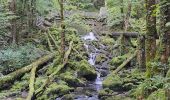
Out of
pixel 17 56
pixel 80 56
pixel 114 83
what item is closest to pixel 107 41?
pixel 80 56

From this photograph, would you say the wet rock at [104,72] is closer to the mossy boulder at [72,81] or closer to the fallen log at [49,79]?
the fallen log at [49,79]

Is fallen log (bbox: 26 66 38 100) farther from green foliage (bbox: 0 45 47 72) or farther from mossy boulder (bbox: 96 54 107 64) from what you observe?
mossy boulder (bbox: 96 54 107 64)

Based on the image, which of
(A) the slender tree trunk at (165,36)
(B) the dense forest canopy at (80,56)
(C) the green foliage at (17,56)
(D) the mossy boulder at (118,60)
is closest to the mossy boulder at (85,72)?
(B) the dense forest canopy at (80,56)

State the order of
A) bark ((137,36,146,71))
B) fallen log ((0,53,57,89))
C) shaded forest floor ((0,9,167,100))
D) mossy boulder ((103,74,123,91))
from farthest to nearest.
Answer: fallen log ((0,53,57,89))
mossy boulder ((103,74,123,91))
bark ((137,36,146,71))
shaded forest floor ((0,9,167,100))

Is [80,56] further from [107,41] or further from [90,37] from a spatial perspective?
[90,37]

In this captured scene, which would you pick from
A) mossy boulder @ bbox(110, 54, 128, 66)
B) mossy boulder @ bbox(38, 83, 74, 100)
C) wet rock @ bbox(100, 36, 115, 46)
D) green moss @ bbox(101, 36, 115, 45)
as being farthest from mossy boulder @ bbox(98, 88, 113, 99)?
green moss @ bbox(101, 36, 115, 45)

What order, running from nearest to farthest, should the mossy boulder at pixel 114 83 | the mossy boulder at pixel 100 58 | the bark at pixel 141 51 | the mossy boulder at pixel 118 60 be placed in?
the bark at pixel 141 51 → the mossy boulder at pixel 114 83 → the mossy boulder at pixel 118 60 → the mossy boulder at pixel 100 58

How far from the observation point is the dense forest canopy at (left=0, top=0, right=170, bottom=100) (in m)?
9.45

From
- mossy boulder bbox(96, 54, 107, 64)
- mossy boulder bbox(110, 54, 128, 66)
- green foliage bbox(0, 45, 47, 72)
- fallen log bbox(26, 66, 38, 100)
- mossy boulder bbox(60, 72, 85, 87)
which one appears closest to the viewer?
fallen log bbox(26, 66, 38, 100)

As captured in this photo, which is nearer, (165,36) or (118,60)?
(165,36)

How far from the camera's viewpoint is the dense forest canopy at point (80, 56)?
9453 mm

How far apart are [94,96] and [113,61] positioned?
5562mm

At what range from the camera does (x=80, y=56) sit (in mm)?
18922

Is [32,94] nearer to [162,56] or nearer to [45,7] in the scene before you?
[162,56]
